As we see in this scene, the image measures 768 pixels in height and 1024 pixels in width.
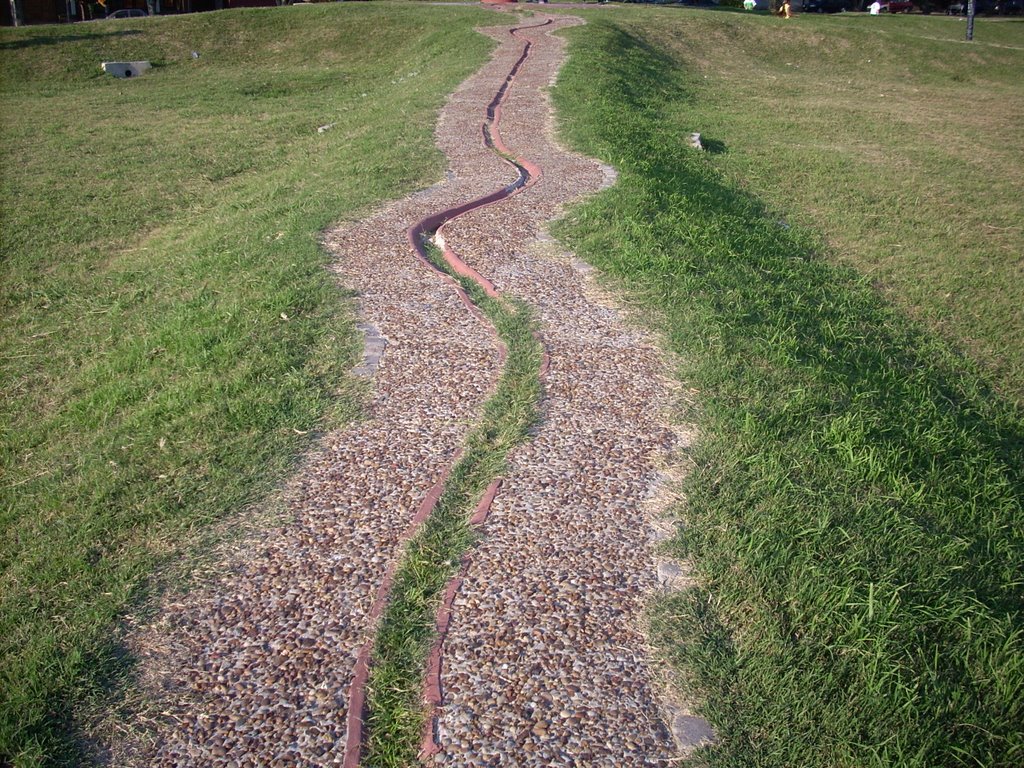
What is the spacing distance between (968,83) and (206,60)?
20249 millimetres

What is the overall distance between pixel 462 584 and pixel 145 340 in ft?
11.5

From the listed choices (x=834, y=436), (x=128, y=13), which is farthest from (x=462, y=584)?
(x=128, y=13)

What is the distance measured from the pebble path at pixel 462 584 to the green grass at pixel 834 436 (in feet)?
0.78

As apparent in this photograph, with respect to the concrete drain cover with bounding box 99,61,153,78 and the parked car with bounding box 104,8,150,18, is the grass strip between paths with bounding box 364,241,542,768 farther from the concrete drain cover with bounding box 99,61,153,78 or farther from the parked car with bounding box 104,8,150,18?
the parked car with bounding box 104,8,150,18

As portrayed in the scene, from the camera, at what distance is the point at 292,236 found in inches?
273

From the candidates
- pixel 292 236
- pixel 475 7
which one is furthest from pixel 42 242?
pixel 475 7

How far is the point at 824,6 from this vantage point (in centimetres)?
4500

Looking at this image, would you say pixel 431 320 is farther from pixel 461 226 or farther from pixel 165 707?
pixel 165 707

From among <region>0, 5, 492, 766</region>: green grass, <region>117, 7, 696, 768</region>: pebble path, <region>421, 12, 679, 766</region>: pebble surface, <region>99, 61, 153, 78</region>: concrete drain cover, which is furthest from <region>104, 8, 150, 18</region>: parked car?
<region>421, 12, 679, 766</region>: pebble surface

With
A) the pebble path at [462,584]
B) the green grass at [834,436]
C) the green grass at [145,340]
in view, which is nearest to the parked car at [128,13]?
the green grass at [145,340]

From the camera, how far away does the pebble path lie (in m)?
2.49

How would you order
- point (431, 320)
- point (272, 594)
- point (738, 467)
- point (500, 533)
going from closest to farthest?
point (272, 594), point (500, 533), point (738, 467), point (431, 320)

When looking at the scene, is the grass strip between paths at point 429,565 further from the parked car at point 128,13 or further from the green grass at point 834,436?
the parked car at point 128,13

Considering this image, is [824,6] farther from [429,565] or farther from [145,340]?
[429,565]
